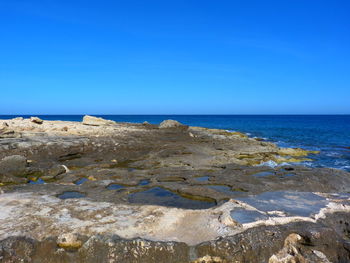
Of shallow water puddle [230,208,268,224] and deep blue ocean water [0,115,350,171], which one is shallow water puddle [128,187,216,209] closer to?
shallow water puddle [230,208,268,224]

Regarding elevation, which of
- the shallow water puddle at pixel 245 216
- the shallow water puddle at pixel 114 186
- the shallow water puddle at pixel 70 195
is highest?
the shallow water puddle at pixel 245 216

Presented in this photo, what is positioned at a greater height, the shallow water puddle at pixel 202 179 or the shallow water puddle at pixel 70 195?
the shallow water puddle at pixel 202 179

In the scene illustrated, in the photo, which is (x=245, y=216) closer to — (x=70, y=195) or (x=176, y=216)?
(x=176, y=216)

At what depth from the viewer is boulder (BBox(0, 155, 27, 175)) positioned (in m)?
12.5

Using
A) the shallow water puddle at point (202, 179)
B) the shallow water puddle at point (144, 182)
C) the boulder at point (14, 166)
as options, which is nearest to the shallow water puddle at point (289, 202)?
the shallow water puddle at point (202, 179)

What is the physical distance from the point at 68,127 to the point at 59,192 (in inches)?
705

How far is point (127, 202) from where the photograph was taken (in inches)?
316

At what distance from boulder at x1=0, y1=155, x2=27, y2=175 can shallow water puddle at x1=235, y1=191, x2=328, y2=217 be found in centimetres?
990

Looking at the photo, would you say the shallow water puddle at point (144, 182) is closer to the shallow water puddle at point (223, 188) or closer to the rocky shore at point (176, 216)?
the rocky shore at point (176, 216)

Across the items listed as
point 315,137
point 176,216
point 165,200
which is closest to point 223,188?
point 165,200

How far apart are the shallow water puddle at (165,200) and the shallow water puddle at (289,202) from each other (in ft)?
3.91

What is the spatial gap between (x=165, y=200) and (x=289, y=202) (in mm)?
3592

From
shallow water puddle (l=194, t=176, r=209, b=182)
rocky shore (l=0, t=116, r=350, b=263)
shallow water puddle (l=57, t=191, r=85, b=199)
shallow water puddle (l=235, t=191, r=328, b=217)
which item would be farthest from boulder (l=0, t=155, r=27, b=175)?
shallow water puddle (l=235, t=191, r=328, b=217)

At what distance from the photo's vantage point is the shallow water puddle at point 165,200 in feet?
26.5
